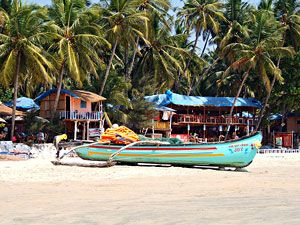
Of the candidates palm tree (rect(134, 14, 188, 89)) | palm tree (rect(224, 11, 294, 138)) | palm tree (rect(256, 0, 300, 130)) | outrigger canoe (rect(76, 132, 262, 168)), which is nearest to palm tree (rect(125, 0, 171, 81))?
palm tree (rect(134, 14, 188, 89))

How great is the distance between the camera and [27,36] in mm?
23781

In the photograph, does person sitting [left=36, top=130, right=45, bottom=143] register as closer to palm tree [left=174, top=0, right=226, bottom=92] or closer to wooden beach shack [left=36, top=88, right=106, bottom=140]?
wooden beach shack [left=36, top=88, right=106, bottom=140]

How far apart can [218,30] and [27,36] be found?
1987 cm

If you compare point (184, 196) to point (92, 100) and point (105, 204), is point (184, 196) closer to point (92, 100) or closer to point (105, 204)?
point (105, 204)

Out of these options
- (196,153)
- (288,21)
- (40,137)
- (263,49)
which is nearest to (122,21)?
(40,137)

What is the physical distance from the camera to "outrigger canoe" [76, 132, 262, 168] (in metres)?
14.2

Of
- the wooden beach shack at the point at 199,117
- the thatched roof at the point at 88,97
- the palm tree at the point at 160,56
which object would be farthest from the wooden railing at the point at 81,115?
the palm tree at the point at 160,56

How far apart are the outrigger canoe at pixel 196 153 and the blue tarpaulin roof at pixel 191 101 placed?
61.1ft

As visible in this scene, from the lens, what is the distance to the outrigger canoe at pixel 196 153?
14.2 meters

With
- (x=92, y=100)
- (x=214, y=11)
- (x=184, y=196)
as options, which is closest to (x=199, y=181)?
(x=184, y=196)

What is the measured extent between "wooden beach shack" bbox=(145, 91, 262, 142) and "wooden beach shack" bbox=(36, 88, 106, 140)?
237 inches

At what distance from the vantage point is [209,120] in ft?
119

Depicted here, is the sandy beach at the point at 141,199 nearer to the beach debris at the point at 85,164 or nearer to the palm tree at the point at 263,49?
the beach debris at the point at 85,164

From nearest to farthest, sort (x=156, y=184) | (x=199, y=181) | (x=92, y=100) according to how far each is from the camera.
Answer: (x=156, y=184), (x=199, y=181), (x=92, y=100)
